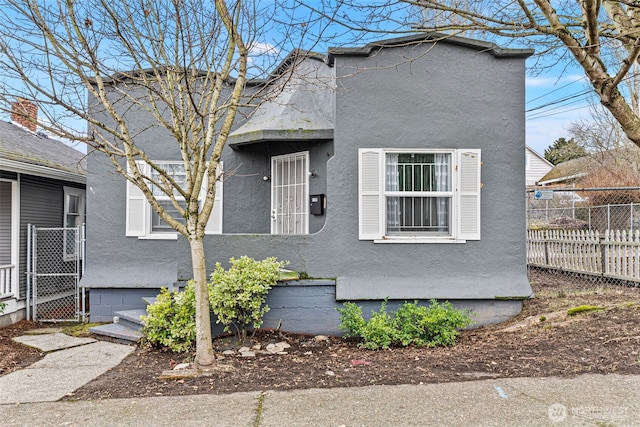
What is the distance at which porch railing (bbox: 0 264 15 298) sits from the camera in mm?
8508

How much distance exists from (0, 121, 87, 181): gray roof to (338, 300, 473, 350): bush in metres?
5.18

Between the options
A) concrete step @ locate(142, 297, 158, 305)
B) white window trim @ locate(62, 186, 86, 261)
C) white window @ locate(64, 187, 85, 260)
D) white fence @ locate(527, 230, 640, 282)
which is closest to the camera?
concrete step @ locate(142, 297, 158, 305)

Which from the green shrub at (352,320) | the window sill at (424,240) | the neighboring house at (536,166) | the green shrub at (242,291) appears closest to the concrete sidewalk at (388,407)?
the green shrub at (242,291)

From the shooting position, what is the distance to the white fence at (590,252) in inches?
345

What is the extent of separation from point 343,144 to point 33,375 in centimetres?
503

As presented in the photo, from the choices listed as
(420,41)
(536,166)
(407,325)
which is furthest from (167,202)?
(536,166)

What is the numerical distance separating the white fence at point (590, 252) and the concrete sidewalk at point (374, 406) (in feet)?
16.7

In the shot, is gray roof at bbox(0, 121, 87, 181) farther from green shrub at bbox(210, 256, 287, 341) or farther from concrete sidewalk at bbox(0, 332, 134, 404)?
green shrub at bbox(210, 256, 287, 341)

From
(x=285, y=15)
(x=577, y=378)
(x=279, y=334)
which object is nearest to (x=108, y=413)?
(x=279, y=334)

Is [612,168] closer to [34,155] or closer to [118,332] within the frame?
[118,332]

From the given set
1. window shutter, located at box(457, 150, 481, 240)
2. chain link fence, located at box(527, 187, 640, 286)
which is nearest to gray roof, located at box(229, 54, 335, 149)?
window shutter, located at box(457, 150, 481, 240)

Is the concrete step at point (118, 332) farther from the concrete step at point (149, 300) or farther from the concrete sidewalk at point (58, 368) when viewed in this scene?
the concrete step at point (149, 300)

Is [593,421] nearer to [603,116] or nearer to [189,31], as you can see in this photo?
[189,31]

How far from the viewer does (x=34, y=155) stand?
988 centimetres
